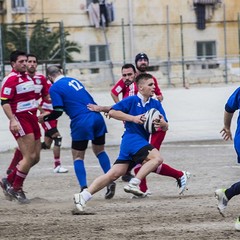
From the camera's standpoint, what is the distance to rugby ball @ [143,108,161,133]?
→ 11347mm

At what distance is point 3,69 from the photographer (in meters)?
27.6

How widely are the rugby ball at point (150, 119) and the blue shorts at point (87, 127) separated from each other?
4.39ft

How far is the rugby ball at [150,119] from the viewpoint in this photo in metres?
11.3

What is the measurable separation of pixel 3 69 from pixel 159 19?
14.3 metres

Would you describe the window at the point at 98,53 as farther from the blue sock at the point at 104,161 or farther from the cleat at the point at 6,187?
the blue sock at the point at 104,161

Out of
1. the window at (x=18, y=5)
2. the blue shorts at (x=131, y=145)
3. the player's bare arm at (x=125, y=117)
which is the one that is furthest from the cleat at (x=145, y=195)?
the window at (x=18, y=5)

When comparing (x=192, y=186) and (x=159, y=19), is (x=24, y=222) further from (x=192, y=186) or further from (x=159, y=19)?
(x=159, y=19)

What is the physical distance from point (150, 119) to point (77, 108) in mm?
1586

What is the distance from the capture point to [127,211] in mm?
10930

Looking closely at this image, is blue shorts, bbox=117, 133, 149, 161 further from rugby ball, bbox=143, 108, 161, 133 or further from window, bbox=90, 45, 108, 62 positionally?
window, bbox=90, 45, 108, 62

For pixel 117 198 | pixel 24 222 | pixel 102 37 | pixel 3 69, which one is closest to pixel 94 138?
pixel 117 198

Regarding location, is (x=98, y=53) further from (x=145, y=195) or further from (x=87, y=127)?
(x=145, y=195)

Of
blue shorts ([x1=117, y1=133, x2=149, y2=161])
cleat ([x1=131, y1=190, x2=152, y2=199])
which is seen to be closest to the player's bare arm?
blue shorts ([x1=117, y1=133, x2=149, y2=161])

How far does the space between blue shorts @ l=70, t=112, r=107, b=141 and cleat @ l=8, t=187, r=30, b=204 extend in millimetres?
999
